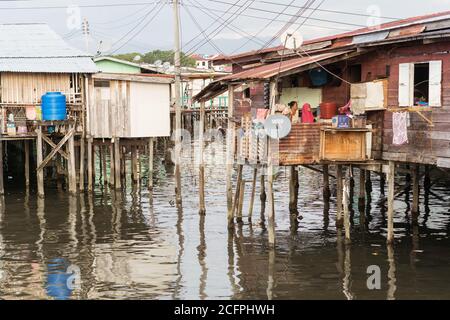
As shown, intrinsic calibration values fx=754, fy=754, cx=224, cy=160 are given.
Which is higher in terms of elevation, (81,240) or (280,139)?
(280,139)

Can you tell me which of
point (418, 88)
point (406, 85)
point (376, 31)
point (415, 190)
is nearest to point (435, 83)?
point (406, 85)

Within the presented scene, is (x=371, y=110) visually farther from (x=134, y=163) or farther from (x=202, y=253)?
(x=134, y=163)

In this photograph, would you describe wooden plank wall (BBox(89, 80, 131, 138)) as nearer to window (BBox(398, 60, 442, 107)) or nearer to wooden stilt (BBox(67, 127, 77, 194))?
wooden stilt (BBox(67, 127, 77, 194))

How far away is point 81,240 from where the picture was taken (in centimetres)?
2144

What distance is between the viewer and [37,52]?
3152 centimetres

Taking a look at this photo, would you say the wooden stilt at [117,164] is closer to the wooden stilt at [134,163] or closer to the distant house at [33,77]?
the wooden stilt at [134,163]

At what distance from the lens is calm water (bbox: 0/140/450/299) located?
634 inches

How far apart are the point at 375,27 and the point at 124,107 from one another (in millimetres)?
11977

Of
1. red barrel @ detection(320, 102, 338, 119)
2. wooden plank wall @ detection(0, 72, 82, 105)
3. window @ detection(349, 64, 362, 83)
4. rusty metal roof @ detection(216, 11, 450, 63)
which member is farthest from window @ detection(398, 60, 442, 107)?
wooden plank wall @ detection(0, 72, 82, 105)

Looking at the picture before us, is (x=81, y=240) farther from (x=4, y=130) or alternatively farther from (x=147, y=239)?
(x=4, y=130)

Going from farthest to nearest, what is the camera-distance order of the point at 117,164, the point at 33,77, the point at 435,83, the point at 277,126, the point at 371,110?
the point at 117,164
the point at 33,77
the point at 371,110
the point at 277,126
the point at 435,83

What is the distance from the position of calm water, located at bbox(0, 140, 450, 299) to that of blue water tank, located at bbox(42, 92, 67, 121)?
3.27m

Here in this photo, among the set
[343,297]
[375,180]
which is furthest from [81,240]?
[375,180]

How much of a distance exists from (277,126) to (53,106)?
13.0m
